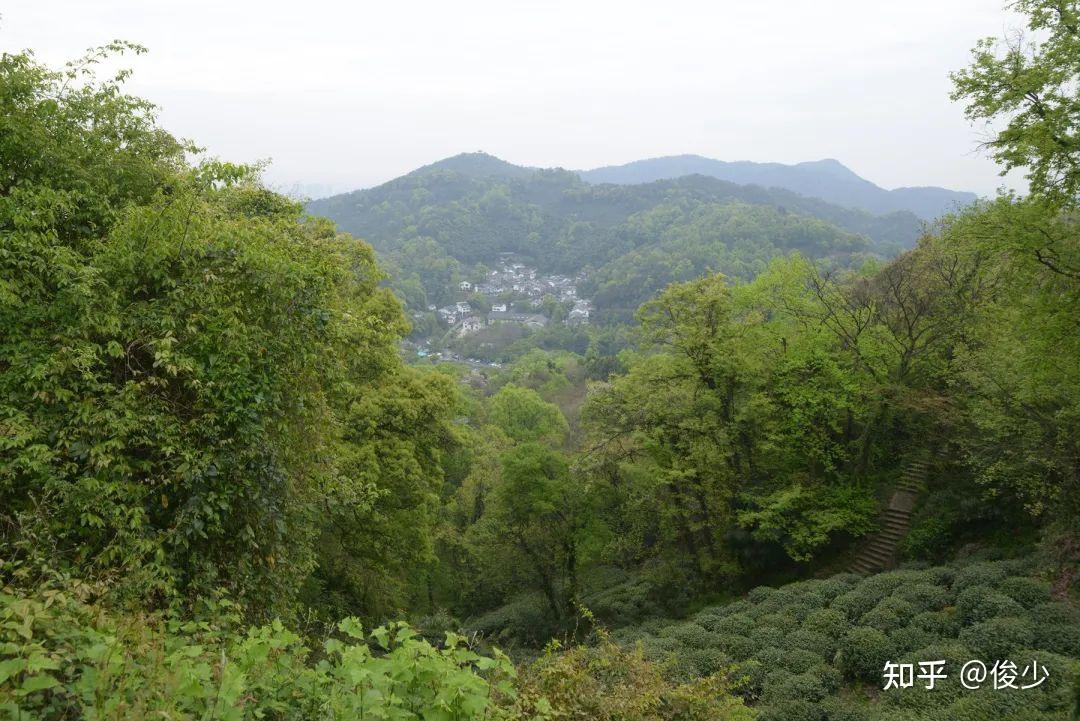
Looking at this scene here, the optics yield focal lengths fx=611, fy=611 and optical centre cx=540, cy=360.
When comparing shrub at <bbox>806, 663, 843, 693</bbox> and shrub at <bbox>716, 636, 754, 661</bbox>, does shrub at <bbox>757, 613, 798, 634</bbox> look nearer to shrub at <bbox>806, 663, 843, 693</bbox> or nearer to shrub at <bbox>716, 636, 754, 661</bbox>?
shrub at <bbox>716, 636, 754, 661</bbox>

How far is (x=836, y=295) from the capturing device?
19281 mm

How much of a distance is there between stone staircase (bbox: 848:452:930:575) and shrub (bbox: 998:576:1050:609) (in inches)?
228

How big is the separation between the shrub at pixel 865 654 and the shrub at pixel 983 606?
154 centimetres

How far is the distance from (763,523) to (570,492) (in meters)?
5.66

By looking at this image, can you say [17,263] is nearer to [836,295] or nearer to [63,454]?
[63,454]

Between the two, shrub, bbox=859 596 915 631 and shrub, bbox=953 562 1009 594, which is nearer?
shrub, bbox=859 596 915 631

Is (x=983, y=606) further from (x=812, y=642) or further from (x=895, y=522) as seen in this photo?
(x=895, y=522)

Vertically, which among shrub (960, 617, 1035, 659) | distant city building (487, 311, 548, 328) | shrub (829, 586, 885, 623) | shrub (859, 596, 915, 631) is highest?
distant city building (487, 311, 548, 328)

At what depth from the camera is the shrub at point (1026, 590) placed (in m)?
10.7

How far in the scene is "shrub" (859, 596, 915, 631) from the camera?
11.1 m

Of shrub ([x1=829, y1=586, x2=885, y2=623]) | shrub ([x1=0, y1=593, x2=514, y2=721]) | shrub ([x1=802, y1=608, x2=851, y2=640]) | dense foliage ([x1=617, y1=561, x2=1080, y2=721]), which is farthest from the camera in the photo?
shrub ([x1=829, y1=586, x2=885, y2=623])

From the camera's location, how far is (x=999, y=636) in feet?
31.7

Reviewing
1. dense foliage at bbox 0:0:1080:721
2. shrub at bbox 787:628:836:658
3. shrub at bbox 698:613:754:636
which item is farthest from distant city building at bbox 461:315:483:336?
shrub at bbox 787:628:836:658

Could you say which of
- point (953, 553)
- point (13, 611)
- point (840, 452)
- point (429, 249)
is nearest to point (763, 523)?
point (840, 452)
